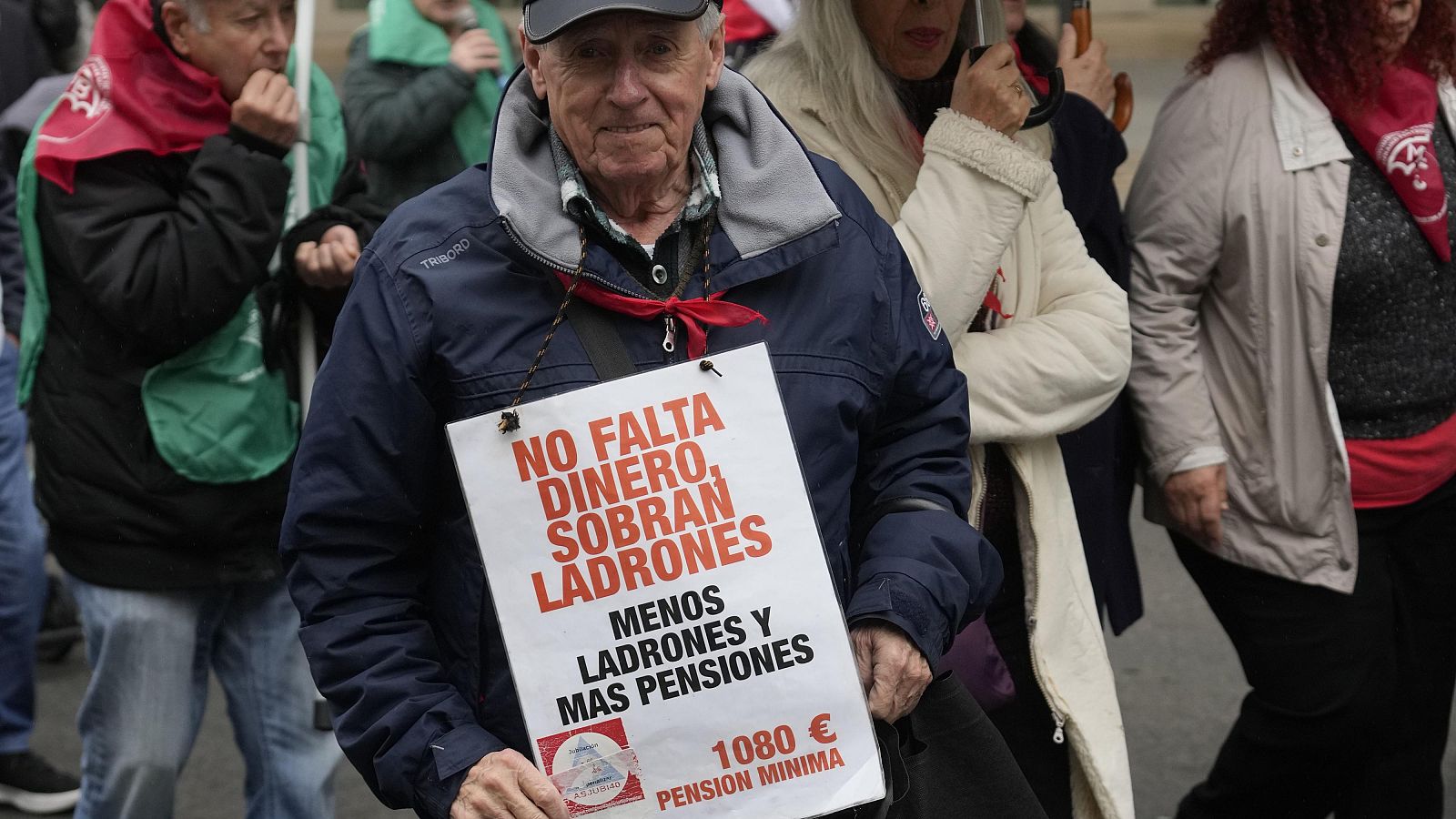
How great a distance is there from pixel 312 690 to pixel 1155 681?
8.94 ft

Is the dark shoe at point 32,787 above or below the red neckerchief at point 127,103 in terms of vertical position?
below

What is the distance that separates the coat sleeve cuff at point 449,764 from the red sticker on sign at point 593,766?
80 millimetres

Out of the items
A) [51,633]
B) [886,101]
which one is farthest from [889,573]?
[51,633]

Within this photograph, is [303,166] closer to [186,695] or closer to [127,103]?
[127,103]

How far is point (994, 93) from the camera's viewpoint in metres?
2.92

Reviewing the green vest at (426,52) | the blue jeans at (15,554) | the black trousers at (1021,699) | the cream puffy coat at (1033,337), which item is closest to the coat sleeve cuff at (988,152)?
the cream puffy coat at (1033,337)

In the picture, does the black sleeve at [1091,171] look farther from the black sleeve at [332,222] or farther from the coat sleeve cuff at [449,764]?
the coat sleeve cuff at [449,764]

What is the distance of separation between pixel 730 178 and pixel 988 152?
0.66 meters

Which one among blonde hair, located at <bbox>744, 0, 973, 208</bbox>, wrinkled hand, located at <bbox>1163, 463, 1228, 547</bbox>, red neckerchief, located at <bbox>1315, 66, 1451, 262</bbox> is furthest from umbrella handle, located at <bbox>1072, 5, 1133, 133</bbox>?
wrinkled hand, located at <bbox>1163, 463, 1228, 547</bbox>

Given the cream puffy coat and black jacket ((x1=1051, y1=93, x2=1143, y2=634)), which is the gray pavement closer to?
black jacket ((x1=1051, y1=93, x2=1143, y2=634))

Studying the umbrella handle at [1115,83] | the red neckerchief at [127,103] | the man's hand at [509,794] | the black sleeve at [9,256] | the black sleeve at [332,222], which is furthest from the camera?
the black sleeve at [9,256]

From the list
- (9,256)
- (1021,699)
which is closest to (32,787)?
(9,256)

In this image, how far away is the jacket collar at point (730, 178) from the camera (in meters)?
2.24

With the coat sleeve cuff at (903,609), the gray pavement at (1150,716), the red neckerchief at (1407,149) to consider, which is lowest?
the gray pavement at (1150,716)
